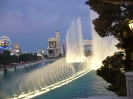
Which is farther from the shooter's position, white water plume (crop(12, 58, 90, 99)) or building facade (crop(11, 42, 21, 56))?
building facade (crop(11, 42, 21, 56))

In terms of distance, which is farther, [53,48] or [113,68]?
[53,48]

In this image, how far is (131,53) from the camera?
605 centimetres

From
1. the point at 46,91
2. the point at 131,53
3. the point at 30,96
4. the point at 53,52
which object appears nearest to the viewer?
the point at 131,53

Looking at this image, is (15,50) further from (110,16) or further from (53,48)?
(110,16)

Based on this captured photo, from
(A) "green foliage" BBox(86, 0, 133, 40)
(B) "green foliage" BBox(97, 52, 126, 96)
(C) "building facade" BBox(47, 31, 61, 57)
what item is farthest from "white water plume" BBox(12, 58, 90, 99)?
(C) "building facade" BBox(47, 31, 61, 57)

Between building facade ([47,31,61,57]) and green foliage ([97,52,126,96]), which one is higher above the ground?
building facade ([47,31,61,57])

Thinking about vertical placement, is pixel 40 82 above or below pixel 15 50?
below

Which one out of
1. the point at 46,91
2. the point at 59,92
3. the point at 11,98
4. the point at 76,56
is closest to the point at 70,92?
the point at 59,92

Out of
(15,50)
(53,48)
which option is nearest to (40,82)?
(53,48)

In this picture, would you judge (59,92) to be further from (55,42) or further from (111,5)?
(55,42)

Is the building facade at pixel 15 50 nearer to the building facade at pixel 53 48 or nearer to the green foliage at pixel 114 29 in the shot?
the building facade at pixel 53 48

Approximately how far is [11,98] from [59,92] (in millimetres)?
2625

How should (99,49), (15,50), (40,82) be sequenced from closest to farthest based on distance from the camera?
1. (40,82)
2. (99,49)
3. (15,50)

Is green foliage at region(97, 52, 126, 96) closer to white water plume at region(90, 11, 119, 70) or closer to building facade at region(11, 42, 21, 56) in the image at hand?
white water plume at region(90, 11, 119, 70)
